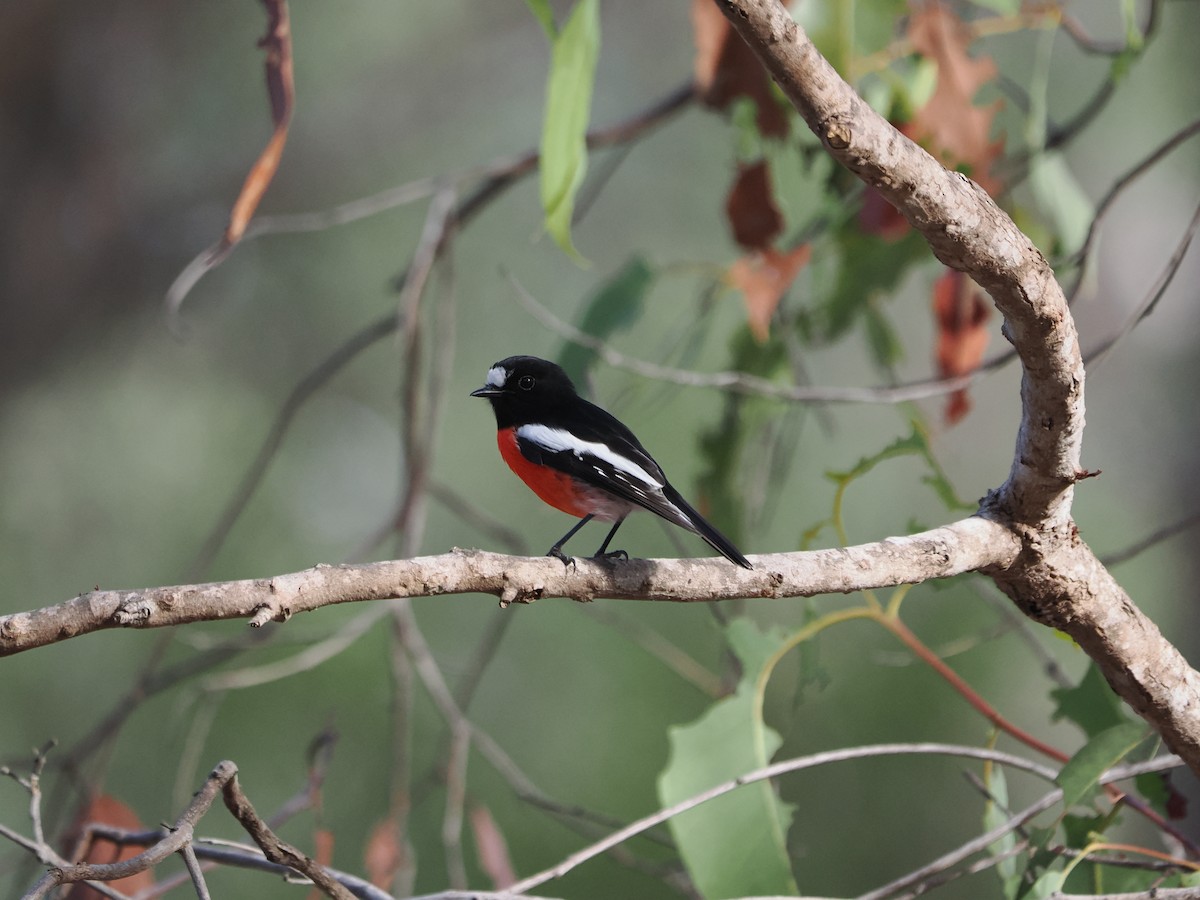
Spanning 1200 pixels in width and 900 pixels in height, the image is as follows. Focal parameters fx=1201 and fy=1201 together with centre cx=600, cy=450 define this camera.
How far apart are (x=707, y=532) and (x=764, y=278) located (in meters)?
1.52

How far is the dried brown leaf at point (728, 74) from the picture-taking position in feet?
9.37

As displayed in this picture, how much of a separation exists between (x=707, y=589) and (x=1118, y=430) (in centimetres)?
740

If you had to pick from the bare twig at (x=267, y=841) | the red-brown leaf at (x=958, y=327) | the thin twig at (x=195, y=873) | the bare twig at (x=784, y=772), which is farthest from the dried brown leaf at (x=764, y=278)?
the thin twig at (x=195, y=873)

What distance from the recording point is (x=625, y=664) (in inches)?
333

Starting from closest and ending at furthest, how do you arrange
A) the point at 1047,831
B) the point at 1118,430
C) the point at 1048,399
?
the point at 1048,399
the point at 1047,831
the point at 1118,430

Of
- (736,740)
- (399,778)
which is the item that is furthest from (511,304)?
(736,740)

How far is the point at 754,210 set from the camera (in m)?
3.05

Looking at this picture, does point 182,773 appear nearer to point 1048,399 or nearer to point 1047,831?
point 1047,831

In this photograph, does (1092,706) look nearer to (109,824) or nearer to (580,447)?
(580,447)

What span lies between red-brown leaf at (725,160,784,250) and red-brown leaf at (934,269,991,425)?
0.45 meters

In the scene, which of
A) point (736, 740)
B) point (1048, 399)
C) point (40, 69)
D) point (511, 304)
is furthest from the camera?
point (511, 304)

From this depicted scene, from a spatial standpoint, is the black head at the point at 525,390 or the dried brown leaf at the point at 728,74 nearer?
the black head at the point at 525,390

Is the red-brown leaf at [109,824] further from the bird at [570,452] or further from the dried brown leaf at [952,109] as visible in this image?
the dried brown leaf at [952,109]

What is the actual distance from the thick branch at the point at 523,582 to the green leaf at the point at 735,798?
0.69 m
